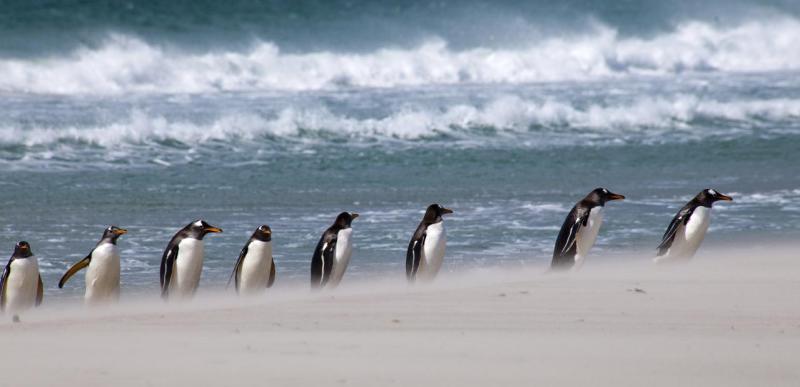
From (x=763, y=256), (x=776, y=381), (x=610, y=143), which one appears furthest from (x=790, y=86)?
(x=776, y=381)

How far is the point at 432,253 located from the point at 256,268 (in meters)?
1.05

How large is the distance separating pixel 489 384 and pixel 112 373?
125 cm

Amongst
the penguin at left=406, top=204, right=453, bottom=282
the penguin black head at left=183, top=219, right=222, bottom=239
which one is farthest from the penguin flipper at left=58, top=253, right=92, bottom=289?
the penguin at left=406, top=204, right=453, bottom=282

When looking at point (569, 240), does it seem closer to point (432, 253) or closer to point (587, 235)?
point (587, 235)

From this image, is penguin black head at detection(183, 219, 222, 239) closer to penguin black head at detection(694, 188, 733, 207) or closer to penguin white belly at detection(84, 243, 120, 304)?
penguin white belly at detection(84, 243, 120, 304)

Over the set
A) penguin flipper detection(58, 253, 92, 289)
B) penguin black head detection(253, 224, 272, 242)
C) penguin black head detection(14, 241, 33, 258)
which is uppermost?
penguin black head detection(253, 224, 272, 242)

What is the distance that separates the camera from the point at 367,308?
6082 mm

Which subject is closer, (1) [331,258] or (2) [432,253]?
(1) [331,258]

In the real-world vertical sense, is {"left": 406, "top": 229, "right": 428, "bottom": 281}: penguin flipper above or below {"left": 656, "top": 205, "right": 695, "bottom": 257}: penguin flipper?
below

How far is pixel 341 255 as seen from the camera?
7.80 metres

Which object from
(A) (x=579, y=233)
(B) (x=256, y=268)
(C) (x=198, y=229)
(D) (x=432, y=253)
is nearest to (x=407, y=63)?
(A) (x=579, y=233)

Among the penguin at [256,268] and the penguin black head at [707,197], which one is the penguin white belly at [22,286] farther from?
the penguin black head at [707,197]

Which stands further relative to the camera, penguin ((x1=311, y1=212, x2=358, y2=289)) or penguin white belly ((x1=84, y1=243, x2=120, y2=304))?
penguin ((x1=311, y1=212, x2=358, y2=289))

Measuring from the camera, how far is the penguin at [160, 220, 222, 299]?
23.9 feet
